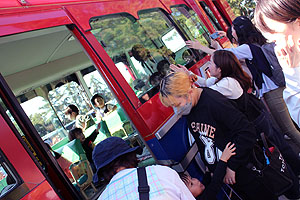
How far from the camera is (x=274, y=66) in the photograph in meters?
2.58

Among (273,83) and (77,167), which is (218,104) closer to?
(273,83)

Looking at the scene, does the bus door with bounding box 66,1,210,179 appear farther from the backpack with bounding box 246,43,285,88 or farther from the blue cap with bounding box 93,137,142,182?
Answer: the backpack with bounding box 246,43,285,88

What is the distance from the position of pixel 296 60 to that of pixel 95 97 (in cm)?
496

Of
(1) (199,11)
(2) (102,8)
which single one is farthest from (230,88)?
(1) (199,11)

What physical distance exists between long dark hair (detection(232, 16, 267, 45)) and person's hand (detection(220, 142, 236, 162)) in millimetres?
1907

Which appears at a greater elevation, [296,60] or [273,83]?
[296,60]

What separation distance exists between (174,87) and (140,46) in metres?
0.86

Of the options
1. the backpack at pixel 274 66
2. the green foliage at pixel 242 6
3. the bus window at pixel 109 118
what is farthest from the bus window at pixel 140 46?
the green foliage at pixel 242 6

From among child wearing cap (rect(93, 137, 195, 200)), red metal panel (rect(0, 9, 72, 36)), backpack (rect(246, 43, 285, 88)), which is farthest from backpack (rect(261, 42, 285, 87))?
red metal panel (rect(0, 9, 72, 36))

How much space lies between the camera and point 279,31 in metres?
1.13

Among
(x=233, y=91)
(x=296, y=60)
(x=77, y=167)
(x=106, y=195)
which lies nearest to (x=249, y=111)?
(x=233, y=91)

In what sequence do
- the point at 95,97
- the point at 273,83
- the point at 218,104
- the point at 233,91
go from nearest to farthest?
the point at 218,104 → the point at 233,91 → the point at 273,83 → the point at 95,97

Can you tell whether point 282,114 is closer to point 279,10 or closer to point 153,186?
point 279,10

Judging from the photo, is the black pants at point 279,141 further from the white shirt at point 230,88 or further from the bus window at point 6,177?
the bus window at point 6,177
